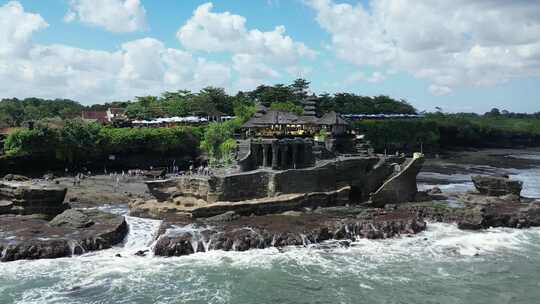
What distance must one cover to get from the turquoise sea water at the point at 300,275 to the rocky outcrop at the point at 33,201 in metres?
8.11

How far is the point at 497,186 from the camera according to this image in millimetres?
48656

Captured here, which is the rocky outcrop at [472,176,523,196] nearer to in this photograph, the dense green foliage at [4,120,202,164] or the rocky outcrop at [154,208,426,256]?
the rocky outcrop at [154,208,426,256]

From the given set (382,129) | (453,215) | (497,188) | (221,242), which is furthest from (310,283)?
(382,129)

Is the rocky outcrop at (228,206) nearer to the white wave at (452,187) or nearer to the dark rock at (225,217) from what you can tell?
the dark rock at (225,217)

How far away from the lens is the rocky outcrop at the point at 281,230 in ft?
110

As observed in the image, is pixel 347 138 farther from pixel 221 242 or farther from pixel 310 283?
pixel 310 283

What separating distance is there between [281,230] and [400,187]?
1525 centimetres

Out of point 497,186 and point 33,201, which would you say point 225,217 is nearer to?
point 33,201

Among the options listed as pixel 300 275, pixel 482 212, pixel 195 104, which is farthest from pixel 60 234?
pixel 195 104

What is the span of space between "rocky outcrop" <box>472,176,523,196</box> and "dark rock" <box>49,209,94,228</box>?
3539 centimetres

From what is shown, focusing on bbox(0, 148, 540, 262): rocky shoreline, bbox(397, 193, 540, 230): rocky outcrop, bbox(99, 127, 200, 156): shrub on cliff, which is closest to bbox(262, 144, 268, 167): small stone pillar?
bbox(0, 148, 540, 262): rocky shoreline

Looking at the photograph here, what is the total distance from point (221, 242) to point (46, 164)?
129 ft

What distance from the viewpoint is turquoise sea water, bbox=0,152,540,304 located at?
2616 cm

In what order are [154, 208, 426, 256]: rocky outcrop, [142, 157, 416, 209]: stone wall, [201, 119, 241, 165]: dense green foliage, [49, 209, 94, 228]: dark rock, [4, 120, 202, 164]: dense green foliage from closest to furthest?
[154, 208, 426, 256]: rocky outcrop < [49, 209, 94, 228]: dark rock < [142, 157, 416, 209]: stone wall < [4, 120, 202, 164]: dense green foliage < [201, 119, 241, 165]: dense green foliage
